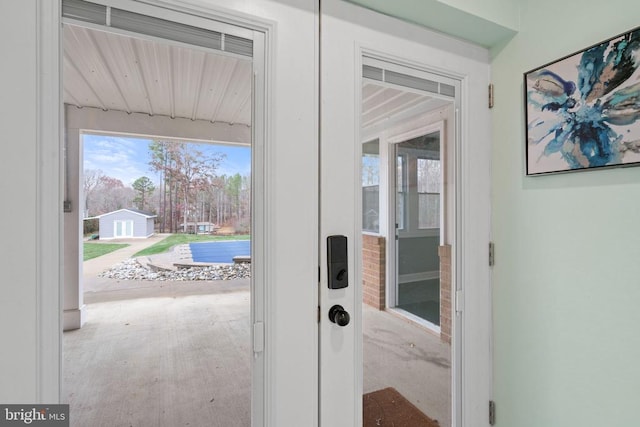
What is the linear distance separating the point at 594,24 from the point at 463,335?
1.46 m

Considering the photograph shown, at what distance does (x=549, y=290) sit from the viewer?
4.49ft

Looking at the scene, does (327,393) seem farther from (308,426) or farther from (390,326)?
(390,326)

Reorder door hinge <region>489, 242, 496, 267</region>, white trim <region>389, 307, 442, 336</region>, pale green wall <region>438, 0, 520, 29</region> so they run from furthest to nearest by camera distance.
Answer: door hinge <region>489, 242, 496, 267</region> < white trim <region>389, 307, 442, 336</region> < pale green wall <region>438, 0, 520, 29</region>

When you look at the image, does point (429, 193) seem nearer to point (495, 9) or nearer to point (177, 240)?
point (495, 9)

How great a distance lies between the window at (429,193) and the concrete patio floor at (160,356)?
2.98ft

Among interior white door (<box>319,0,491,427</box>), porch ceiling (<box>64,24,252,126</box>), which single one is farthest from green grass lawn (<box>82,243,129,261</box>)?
interior white door (<box>319,0,491,427</box>)

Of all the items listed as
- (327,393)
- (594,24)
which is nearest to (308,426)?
(327,393)

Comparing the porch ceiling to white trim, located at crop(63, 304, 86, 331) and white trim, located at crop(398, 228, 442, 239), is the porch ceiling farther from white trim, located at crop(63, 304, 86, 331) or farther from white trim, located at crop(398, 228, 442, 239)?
white trim, located at crop(398, 228, 442, 239)

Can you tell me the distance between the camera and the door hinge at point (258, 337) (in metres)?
1.12

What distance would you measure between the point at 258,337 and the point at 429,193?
3.40ft

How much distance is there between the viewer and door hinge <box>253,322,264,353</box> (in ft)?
3.67
